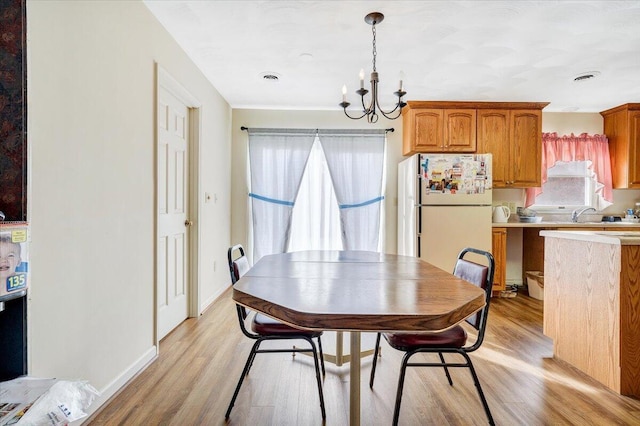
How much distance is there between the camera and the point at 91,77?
163cm

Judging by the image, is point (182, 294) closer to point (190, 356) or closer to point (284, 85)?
point (190, 356)

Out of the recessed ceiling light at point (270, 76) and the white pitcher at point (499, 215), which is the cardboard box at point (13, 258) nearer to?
the recessed ceiling light at point (270, 76)

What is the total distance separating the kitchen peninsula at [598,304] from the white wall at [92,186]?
283 cm

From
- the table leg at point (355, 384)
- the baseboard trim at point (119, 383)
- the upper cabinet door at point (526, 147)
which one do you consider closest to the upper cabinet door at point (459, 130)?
the upper cabinet door at point (526, 147)

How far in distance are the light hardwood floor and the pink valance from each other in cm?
284

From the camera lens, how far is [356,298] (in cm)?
114

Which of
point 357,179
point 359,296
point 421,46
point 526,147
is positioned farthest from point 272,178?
point 359,296

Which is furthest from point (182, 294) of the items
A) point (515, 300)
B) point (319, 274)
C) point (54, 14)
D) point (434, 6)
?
point (515, 300)

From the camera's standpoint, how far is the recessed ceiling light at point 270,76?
325 centimetres

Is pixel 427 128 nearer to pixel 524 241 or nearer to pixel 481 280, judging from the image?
pixel 524 241

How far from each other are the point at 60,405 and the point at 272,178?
3721mm

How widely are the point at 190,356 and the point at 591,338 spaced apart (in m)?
2.65

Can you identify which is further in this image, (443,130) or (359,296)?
(443,130)

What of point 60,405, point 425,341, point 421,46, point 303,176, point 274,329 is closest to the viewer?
point 60,405
